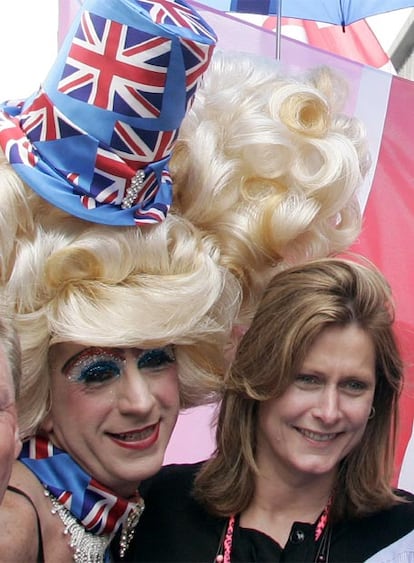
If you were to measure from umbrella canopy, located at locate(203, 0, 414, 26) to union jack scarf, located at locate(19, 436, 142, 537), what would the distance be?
238cm

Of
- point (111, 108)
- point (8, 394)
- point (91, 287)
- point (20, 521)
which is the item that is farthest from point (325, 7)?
point (8, 394)

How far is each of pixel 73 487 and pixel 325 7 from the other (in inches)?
107

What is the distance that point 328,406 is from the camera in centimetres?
220

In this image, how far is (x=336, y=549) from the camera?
7.35 ft

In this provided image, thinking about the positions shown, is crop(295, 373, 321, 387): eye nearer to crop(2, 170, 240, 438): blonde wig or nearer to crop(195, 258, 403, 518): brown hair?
crop(195, 258, 403, 518): brown hair

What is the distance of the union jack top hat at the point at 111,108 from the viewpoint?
2.08 meters

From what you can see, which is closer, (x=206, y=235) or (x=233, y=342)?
(x=206, y=235)

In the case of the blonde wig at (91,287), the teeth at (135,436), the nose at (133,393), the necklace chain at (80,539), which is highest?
the blonde wig at (91,287)

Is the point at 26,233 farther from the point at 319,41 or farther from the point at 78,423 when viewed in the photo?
the point at 319,41

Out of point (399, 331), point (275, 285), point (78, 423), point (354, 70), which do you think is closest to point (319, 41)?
point (354, 70)

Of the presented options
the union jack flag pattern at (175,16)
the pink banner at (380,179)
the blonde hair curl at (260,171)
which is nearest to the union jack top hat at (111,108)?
the union jack flag pattern at (175,16)

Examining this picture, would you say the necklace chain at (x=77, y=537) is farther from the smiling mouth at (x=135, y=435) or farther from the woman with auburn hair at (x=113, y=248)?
the smiling mouth at (x=135, y=435)

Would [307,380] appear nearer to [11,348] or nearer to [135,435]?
[135,435]

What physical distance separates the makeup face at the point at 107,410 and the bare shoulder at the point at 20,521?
133 mm
